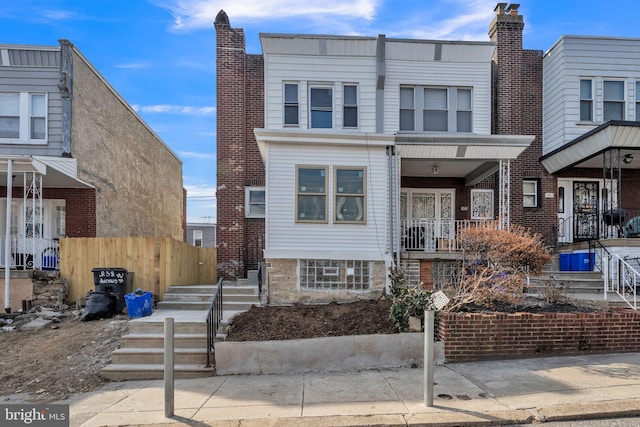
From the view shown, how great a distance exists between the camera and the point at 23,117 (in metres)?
13.1

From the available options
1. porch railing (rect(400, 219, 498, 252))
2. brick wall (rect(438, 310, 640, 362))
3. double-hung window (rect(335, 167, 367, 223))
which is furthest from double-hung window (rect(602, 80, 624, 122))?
double-hung window (rect(335, 167, 367, 223))

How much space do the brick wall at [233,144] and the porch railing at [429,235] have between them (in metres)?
4.77

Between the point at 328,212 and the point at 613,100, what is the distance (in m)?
10.8

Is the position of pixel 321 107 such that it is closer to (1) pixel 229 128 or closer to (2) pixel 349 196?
(2) pixel 349 196

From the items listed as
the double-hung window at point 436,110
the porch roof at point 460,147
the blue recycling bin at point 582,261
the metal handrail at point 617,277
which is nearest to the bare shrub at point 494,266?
the metal handrail at point 617,277

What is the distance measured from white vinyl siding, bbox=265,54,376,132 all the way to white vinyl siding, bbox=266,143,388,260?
175cm

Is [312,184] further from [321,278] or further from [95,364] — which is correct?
[95,364]

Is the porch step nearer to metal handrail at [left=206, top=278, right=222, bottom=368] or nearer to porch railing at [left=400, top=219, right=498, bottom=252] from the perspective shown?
metal handrail at [left=206, top=278, right=222, bottom=368]

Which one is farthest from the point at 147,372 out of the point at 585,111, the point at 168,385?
the point at 585,111

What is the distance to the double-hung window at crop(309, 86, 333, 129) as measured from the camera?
1191 centimetres

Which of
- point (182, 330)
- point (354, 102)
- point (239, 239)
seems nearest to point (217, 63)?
point (354, 102)

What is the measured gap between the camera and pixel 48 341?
7941mm

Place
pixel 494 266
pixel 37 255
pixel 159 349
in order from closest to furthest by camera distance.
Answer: pixel 159 349, pixel 494 266, pixel 37 255

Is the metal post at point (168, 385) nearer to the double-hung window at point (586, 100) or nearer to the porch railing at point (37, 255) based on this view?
the porch railing at point (37, 255)
